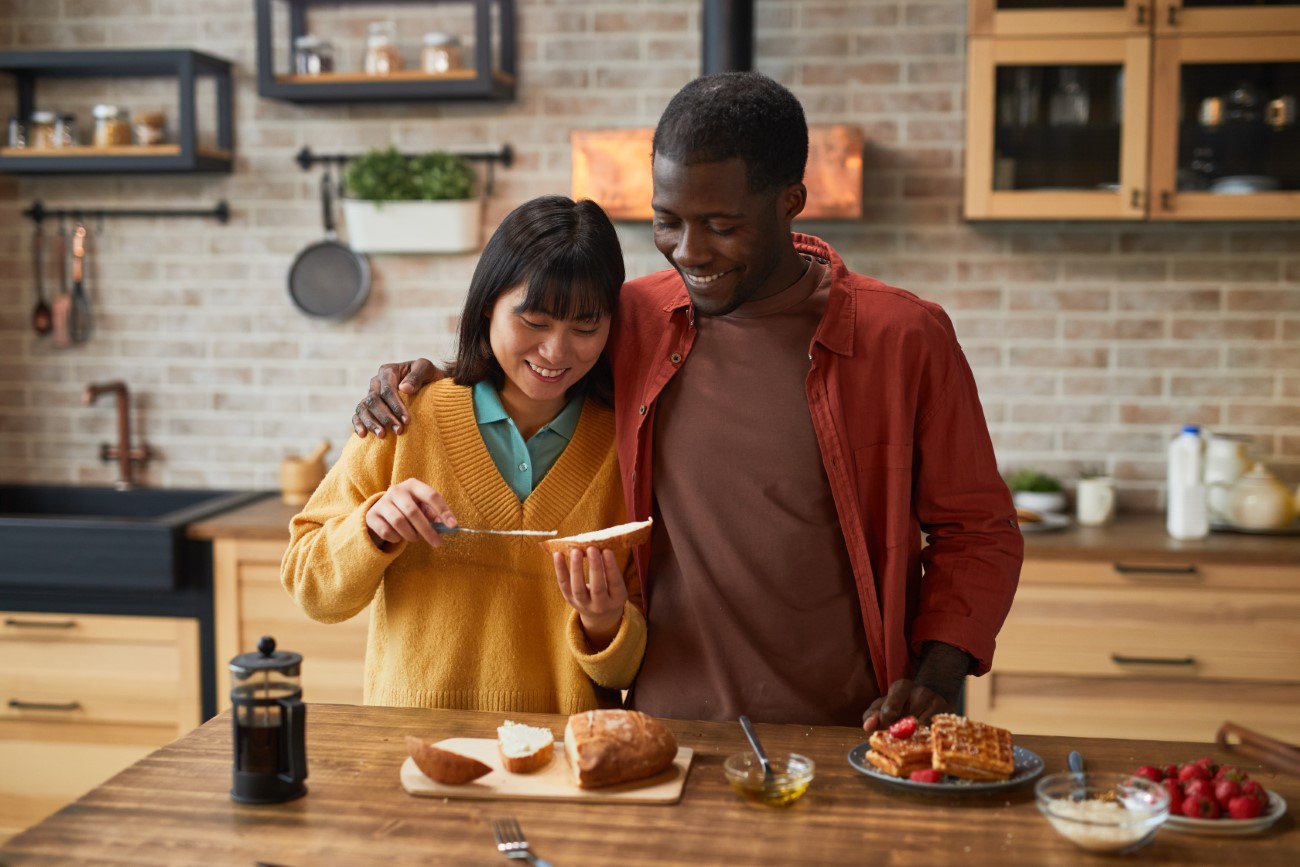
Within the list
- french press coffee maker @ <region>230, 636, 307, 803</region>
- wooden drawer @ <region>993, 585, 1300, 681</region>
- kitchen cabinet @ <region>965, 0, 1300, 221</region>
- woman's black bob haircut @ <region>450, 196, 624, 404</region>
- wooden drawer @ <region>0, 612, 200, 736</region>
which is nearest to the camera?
french press coffee maker @ <region>230, 636, 307, 803</region>

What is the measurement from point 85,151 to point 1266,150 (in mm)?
3165

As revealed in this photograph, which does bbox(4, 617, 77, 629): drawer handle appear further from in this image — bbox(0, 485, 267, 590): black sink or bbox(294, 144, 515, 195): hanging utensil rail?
bbox(294, 144, 515, 195): hanging utensil rail

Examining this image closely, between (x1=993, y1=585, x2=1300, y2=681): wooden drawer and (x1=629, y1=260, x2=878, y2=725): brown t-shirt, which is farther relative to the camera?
(x1=993, y1=585, x2=1300, y2=681): wooden drawer

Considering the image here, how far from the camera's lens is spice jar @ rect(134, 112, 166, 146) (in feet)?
12.3

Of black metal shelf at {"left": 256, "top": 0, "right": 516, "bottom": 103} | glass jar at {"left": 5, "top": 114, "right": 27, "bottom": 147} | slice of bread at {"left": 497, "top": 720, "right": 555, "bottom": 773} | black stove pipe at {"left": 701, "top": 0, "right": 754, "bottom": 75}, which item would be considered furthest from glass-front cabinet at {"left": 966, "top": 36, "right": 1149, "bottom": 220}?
glass jar at {"left": 5, "top": 114, "right": 27, "bottom": 147}

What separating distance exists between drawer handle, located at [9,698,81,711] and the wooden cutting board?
218 cm

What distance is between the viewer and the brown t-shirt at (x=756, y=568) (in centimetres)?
189

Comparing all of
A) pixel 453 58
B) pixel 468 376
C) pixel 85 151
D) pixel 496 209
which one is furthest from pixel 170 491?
pixel 468 376

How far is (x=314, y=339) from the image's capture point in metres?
3.93

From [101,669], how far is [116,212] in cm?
140

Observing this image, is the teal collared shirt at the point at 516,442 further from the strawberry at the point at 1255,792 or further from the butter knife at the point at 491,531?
the strawberry at the point at 1255,792

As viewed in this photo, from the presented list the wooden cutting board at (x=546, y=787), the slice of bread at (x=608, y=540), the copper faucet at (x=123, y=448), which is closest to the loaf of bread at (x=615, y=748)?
the wooden cutting board at (x=546, y=787)

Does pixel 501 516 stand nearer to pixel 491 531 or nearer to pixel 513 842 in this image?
pixel 491 531

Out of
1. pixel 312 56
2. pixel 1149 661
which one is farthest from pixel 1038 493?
pixel 312 56
